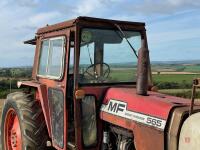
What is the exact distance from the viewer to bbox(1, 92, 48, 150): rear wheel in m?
6.01

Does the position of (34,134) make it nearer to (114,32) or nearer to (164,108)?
(114,32)

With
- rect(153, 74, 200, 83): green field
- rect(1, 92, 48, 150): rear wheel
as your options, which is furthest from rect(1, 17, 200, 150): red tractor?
rect(153, 74, 200, 83): green field

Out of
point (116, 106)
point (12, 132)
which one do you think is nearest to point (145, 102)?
point (116, 106)

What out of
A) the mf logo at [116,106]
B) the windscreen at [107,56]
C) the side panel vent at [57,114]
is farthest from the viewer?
the side panel vent at [57,114]

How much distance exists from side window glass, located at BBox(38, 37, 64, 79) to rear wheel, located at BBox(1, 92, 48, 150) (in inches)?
19.5

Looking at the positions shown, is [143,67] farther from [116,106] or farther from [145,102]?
[116,106]

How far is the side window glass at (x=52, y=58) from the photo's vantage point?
5647 mm

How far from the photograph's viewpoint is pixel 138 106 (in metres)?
4.72

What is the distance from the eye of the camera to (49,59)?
6.12 meters

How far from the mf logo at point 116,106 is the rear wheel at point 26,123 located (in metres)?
1.36

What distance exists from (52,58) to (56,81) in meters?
0.45

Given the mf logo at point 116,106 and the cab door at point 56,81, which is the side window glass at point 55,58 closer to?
the cab door at point 56,81

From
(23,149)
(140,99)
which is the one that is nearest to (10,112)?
(23,149)

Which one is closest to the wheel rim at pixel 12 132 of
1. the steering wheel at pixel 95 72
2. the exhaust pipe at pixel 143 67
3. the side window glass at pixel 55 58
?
the side window glass at pixel 55 58
